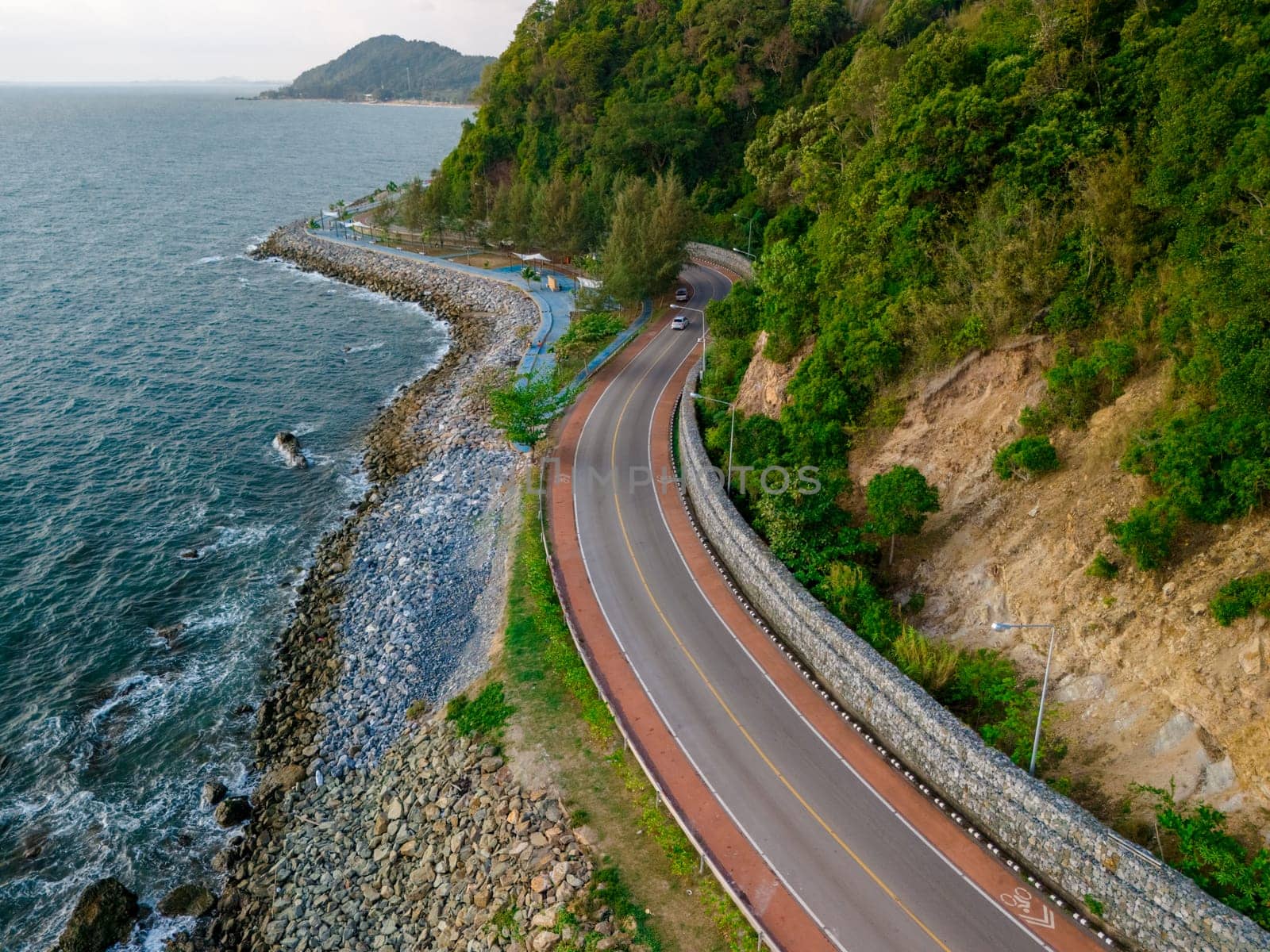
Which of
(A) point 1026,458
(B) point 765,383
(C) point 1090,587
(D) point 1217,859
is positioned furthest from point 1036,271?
(D) point 1217,859

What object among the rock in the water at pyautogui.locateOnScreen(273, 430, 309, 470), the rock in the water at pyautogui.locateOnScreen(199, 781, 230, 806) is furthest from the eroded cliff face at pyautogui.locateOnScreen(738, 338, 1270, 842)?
the rock in the water at pyautogui.locateOnScreen(273, 430, 309, 470)

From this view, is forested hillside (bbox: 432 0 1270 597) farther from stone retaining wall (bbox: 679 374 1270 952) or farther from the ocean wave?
the ocean wave

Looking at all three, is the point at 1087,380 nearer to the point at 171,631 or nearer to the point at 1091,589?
the point at 1091,589

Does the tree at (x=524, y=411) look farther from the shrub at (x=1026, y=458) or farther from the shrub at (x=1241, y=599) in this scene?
the shrub at (x=1241, y=599)

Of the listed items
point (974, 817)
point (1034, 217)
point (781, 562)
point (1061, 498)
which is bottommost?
point (974, 817)

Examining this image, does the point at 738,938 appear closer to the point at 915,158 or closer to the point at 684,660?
the point at 684,660

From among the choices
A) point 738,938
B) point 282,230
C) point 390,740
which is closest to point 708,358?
point 390,740
